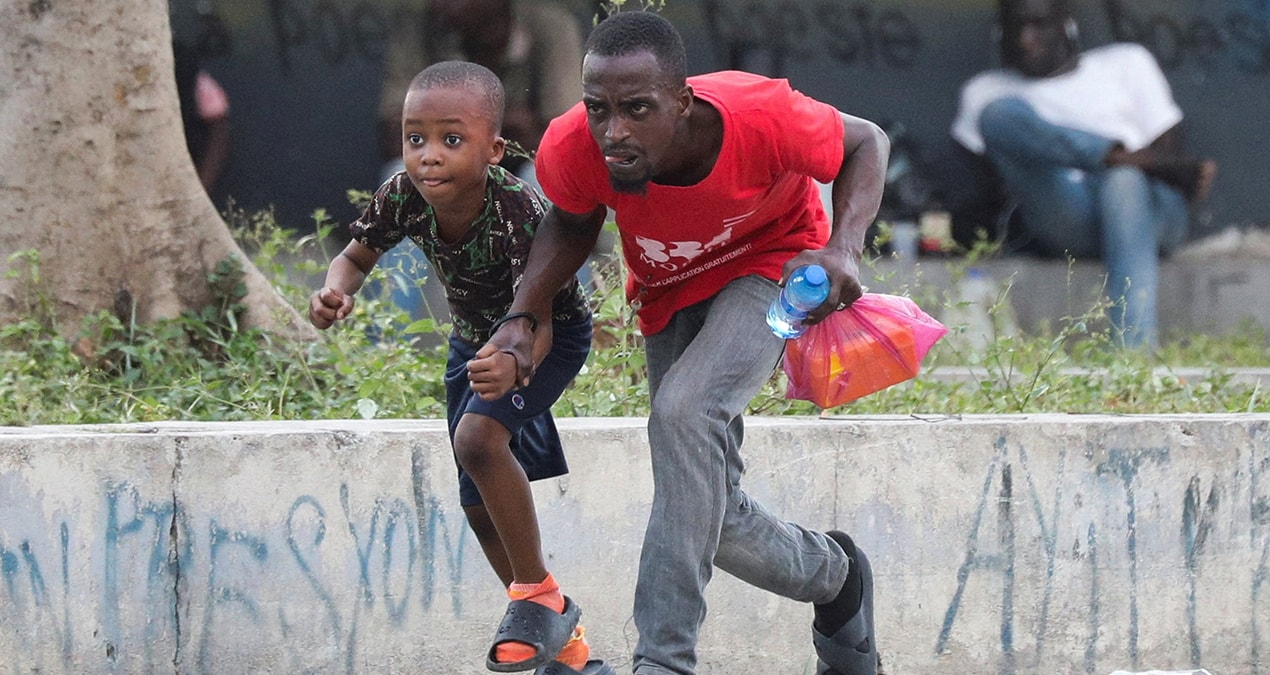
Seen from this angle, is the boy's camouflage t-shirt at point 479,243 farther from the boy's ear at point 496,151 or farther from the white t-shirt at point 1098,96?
the white t-shirt at point 1098,96

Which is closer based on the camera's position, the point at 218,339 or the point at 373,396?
the point at 373,396

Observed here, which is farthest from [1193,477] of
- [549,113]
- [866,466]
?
[549,113]

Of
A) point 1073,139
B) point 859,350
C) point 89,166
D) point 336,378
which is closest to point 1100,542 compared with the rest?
point 859,350

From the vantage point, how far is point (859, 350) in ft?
10.8

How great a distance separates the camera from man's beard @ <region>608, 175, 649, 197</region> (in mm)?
3008

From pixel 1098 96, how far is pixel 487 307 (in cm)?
646

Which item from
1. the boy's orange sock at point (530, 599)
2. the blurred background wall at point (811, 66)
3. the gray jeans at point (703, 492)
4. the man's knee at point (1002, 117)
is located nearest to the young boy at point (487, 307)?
the boy's orange sock at point (530, 599)

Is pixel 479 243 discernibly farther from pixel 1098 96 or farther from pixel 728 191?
pixel 1098 96

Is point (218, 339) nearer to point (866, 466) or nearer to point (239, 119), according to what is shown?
point (866, 466)

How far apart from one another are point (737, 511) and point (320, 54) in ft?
19.7

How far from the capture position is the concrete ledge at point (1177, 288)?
9.02 m

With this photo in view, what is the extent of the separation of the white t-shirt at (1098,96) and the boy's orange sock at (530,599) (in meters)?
6.31

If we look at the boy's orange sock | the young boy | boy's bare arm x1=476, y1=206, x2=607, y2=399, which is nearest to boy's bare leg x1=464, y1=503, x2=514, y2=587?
the young boy

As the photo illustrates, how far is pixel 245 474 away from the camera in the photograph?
394 cm
